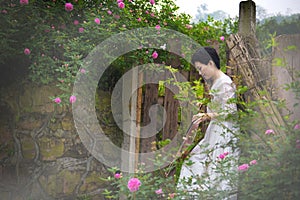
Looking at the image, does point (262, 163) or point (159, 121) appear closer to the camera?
point (262, 163)

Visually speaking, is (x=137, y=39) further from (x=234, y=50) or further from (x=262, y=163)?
(x=262, y=163)

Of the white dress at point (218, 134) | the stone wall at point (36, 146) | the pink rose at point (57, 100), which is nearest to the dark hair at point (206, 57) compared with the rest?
the white dress at point (218, 134)

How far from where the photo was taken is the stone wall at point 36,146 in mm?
3135

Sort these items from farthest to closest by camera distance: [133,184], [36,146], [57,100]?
[36,146], [57,100], [133,184]

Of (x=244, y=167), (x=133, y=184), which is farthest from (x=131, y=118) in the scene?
(x=244, y=167)

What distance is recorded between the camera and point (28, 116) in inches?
125

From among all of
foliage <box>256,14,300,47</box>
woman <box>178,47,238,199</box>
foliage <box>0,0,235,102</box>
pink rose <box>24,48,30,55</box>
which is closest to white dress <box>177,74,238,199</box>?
woman <box>178,47,238,199</box>

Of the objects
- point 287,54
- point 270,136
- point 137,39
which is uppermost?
point 137,39

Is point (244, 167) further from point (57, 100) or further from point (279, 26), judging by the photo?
point (57, 100)

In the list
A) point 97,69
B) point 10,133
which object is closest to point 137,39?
point 97,69

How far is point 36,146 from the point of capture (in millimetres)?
3166

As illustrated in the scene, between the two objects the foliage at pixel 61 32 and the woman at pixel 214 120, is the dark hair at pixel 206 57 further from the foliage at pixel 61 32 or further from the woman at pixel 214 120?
the foliage at pixel 61 32

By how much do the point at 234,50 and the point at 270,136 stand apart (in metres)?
0.67

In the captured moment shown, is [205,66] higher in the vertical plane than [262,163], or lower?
higher
